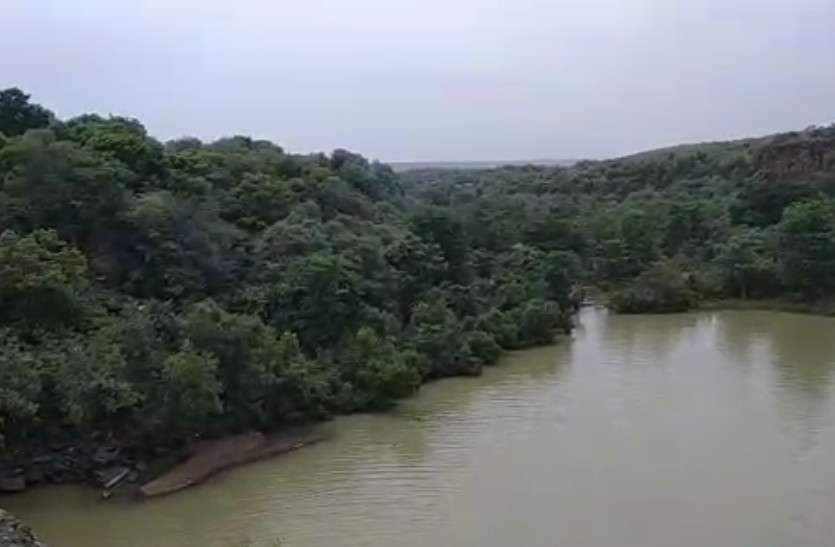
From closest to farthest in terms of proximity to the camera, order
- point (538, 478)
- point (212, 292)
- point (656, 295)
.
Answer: point (538, 478) → point (212, 292) → point (656, 295)

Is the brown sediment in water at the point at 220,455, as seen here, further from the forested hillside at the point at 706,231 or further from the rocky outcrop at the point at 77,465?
the forested hillside at the point at 706,231

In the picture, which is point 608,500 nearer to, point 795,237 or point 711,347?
point 711,347

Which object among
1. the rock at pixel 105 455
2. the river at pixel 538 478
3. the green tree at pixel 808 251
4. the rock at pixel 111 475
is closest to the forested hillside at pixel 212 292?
the rock at pixel 105 455

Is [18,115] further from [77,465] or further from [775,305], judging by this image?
[775,305]

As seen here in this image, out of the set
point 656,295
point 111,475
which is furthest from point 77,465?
point 656,295

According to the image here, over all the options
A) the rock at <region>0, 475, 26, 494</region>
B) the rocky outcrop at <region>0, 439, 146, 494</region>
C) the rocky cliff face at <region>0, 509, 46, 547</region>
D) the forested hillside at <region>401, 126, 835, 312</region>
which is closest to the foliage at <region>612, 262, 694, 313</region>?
the forested hillside at <region>401, 126, 835, 312</region>

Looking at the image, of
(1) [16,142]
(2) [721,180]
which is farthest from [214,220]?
(2) [721,180]
